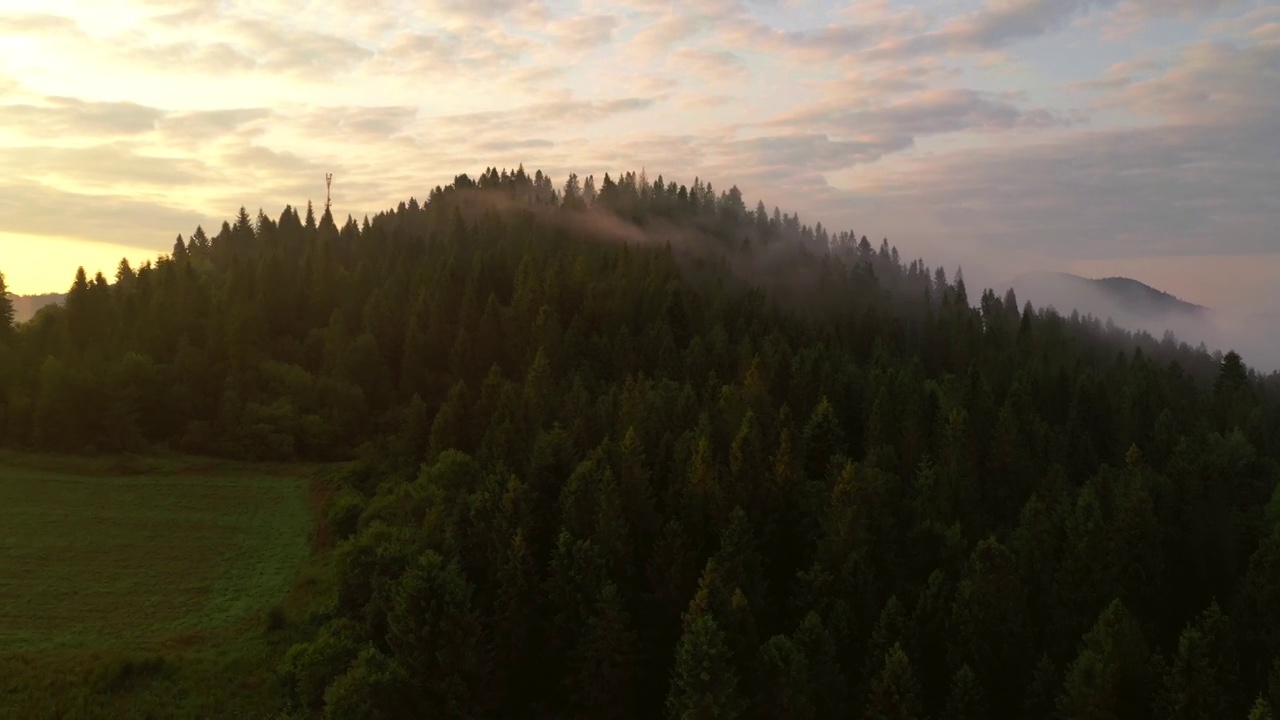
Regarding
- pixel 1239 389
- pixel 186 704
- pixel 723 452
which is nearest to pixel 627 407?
pixel 723 452

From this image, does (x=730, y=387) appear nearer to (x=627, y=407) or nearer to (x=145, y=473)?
(x=627, y=407)

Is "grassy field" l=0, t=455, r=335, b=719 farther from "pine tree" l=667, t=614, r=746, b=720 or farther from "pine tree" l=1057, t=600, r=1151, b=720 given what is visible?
"pine tree" l=1057, t=600, r=1151, b=720

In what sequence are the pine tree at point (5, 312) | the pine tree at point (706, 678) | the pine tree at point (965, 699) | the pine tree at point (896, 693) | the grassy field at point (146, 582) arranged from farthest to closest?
the pine tree at point (5, 312) → the grassy field at point (146, 582) → the pine tree at point (965, 699) → the pine tree at point (706, 678) → the pine tree at point (896, 693)

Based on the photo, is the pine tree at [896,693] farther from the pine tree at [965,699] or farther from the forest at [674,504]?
the pine tree at [965,699]

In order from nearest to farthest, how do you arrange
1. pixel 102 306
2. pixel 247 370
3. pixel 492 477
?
pixel 492 477
pixel 247 370
pixel 102 306

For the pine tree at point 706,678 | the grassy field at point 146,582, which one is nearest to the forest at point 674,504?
the pine tree at point 706,678

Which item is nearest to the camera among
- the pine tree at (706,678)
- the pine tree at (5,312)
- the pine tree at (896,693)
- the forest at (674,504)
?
the pine tree at (896,693)

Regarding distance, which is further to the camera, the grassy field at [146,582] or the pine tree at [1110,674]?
the grassy field at [146,582]

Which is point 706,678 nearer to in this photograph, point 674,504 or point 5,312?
point 674,504
